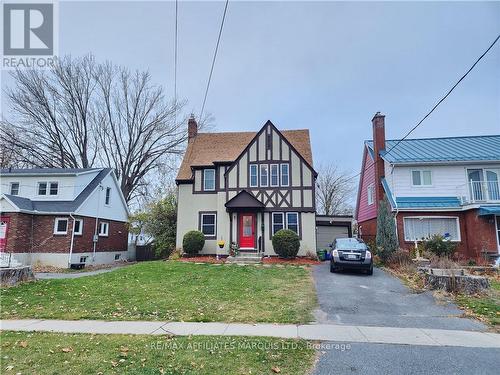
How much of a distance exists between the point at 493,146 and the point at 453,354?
20029mm

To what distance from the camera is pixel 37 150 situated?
95.1 feet

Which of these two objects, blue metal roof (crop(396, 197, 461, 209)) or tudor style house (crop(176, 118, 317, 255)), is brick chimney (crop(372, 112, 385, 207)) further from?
tudor style house (crop(176, 118, 317, 255))

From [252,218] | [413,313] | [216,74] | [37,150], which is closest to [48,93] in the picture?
[37,150]

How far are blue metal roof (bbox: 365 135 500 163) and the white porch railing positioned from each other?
4.83 feet

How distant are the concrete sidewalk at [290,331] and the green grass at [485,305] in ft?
4.42

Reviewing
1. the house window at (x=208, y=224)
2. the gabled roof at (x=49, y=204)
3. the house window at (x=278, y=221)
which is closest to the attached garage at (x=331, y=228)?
the house window at (x=278, y=221)

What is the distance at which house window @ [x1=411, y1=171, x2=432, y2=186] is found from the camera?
19.0 metres

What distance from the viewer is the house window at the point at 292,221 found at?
19172 millimetres

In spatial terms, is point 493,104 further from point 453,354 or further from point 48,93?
point 48,93

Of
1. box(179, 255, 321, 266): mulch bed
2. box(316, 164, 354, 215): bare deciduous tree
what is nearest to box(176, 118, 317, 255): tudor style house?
box(179, 255, 321, 266): mulch bed

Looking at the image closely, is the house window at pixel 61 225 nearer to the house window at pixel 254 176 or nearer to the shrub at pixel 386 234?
the house window at pixel 254 176

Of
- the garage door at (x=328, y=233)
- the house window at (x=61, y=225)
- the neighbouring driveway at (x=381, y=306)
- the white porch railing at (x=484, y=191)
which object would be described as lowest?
the neighbouring driveway at (x=381, y=306)

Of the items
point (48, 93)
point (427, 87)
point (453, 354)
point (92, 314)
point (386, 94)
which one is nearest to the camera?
point (453, 354)

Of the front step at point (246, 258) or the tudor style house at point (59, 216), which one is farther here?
the tudor style house at point (59, 216)
